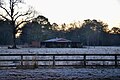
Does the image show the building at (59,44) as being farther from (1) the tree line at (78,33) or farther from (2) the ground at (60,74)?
(2) the ground at (60,74)

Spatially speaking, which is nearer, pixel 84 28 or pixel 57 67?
pixel 57 67

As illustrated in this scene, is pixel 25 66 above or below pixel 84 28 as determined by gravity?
below

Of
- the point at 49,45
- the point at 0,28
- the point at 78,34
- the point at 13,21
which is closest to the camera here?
the point at 13,21

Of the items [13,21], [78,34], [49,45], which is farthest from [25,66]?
[78,34]

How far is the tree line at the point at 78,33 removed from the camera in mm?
112125

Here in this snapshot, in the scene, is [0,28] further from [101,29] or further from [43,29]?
[101,29]

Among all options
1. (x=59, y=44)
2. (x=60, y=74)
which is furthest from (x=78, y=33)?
(x=60, y=74)

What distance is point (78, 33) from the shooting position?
427 feet

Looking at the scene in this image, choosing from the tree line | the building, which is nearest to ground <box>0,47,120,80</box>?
the building

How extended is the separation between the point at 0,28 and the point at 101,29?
2308 inches

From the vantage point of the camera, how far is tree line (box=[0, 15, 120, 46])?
112125 millimetres

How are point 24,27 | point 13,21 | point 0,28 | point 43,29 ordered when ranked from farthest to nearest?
point 43,29 < point 0,28 < point 24,27 < point 13,21

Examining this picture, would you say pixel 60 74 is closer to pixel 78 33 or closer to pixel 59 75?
pixel 59 75

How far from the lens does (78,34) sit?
129 metres
